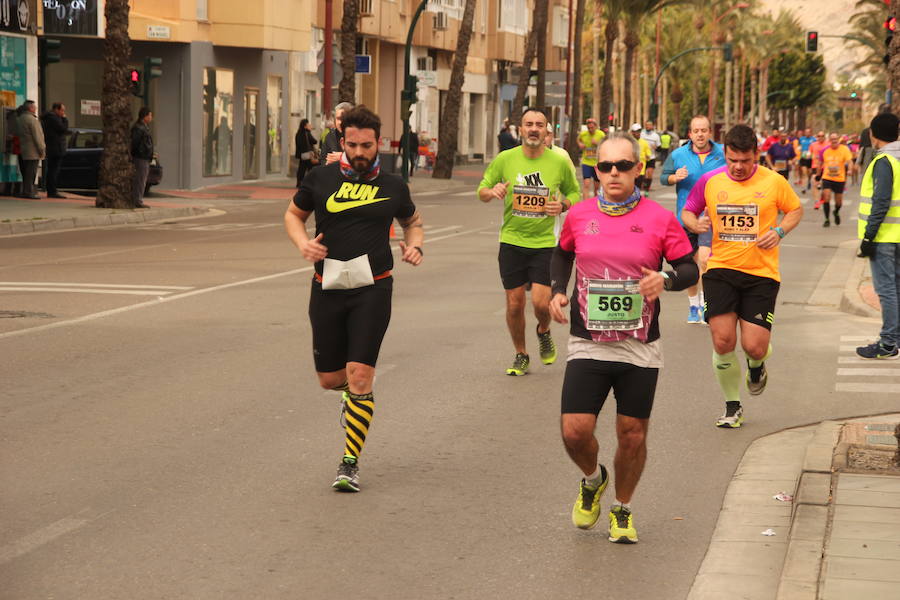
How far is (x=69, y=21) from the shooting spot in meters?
33.0

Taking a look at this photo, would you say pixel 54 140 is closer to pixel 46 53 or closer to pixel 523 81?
pixel 46 53

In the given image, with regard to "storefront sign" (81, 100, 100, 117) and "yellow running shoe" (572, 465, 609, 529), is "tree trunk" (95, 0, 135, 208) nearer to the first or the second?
"storefront sign" (81, 100, 100, 117)

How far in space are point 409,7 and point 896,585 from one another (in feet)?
168

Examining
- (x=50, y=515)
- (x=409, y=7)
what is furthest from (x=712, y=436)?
(x=409, y=7)

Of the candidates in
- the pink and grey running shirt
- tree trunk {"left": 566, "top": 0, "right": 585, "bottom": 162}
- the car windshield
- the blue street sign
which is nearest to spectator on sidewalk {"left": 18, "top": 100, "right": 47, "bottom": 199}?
the car windshield

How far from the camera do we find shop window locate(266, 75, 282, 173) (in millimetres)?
42406

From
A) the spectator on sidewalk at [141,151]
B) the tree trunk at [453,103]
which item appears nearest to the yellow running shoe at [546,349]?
the spectator on sidewalk at [141,151]

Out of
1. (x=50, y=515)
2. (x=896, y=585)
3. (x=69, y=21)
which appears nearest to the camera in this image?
(x=896, y=585)

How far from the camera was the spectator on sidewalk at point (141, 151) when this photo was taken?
92.5 feet

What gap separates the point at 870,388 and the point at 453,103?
36307 mm

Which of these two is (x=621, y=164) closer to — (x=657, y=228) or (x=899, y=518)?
(x=657, y=228)

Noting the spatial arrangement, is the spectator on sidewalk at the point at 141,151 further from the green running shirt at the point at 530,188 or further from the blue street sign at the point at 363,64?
the green running shirt at the point at 530,188

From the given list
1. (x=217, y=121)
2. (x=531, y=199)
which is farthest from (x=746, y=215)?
(x=217, y=121)

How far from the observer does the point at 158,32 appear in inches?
1389
